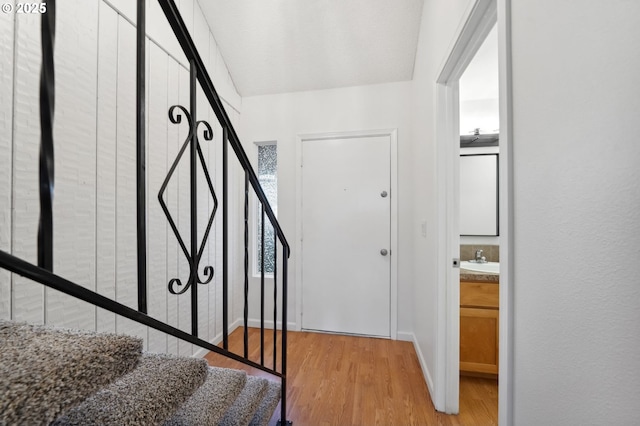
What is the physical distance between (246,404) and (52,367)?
810 millimetres

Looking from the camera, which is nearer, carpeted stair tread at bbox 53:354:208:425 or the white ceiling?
carpeted stair tread at bbox 53:354:208:425

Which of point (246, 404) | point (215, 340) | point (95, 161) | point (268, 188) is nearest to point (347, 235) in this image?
point (268, 188)

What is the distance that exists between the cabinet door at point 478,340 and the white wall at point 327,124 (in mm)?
638

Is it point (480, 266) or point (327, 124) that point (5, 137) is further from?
point (480, 266)

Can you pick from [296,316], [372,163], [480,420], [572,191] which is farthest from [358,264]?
[572,191]

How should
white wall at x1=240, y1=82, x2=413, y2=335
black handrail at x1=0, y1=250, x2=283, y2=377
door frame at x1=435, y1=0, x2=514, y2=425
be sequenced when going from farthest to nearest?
white wall at x1=240, y1=82, x2=413, y2=335, door frame at x1=435, y1=0, x2=514, y2=425, black handrail at x1=0, y1=250, x2=283, y2=377

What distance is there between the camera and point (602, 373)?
18.3 inches

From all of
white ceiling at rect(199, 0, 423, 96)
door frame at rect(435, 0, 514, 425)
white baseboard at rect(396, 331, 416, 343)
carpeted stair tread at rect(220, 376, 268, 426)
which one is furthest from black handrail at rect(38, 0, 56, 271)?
white baseboard at rect(396, 331, 416, 343)

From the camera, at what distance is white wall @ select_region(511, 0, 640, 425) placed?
430mm

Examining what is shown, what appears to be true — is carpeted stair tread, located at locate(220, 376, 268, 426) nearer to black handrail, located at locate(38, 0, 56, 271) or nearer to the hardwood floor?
the hardwood floor

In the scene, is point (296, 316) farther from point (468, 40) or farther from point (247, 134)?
point (468, 40)

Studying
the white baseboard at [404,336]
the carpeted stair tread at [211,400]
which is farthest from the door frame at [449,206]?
the carpeted stair tread at [211,400]

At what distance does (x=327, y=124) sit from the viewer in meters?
2.58

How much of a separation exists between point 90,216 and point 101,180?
204mm
